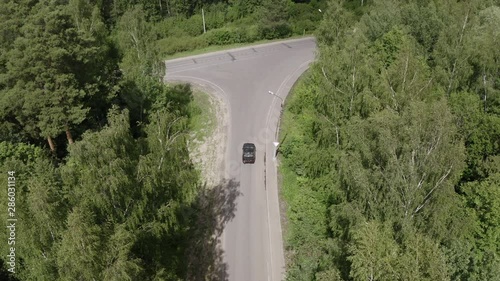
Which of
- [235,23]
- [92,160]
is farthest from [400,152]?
[235,23]

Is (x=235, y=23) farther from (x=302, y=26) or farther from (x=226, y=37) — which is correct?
(x=302, y=26)

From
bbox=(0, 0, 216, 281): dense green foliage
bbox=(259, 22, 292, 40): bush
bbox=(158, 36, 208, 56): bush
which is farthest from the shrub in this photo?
bbox=(0, 0, 216, 281): dense green foliage

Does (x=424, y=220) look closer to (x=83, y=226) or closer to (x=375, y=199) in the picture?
(x=375, y=199)

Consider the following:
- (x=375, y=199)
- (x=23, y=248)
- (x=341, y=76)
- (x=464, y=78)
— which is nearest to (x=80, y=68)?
(x=23, y=248)

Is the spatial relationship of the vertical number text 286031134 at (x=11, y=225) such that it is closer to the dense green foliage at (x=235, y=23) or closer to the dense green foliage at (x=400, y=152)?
the dense green foliage at (x=400, y=152)

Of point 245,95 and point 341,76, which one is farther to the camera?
point 245,95
